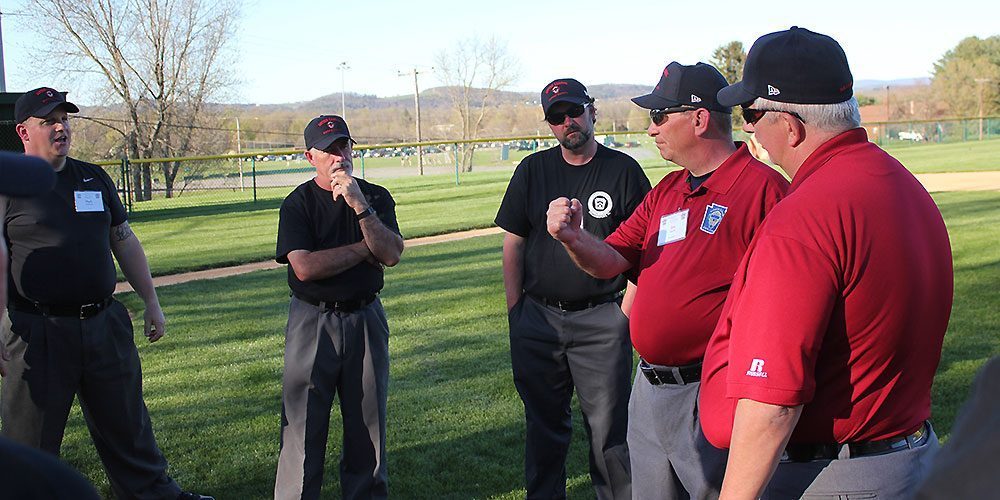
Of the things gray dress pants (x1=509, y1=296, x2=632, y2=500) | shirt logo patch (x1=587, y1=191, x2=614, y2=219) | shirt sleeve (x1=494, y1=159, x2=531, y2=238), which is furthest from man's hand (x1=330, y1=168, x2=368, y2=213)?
shirt logo patch (x1=587, y1=191, x2=614, y2=219)

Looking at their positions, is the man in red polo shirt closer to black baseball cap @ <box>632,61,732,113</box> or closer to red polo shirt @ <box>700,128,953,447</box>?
red polo shirt @ <box>700,128,953,447</box>

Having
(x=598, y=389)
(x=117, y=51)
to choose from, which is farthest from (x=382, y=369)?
(x=117, y=51)

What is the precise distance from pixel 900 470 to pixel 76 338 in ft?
13.3

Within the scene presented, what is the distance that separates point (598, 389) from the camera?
16.3ft

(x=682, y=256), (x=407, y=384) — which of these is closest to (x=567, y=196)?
(x=682, y=256)

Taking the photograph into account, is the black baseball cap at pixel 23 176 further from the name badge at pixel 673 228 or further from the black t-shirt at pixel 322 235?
the black t-shirt at pixel 322 235

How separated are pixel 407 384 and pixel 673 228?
432cm

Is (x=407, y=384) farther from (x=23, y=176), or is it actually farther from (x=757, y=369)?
(x=23, y=176)

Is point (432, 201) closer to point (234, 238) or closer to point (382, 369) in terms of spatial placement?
point (234, 238)

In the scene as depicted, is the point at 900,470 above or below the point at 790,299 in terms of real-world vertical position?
below

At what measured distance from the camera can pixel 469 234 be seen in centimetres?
1802

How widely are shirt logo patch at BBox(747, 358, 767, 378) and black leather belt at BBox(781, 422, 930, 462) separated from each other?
334 millimetres

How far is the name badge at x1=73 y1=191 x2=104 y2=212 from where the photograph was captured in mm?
4902

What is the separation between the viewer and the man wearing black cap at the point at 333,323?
484cm
